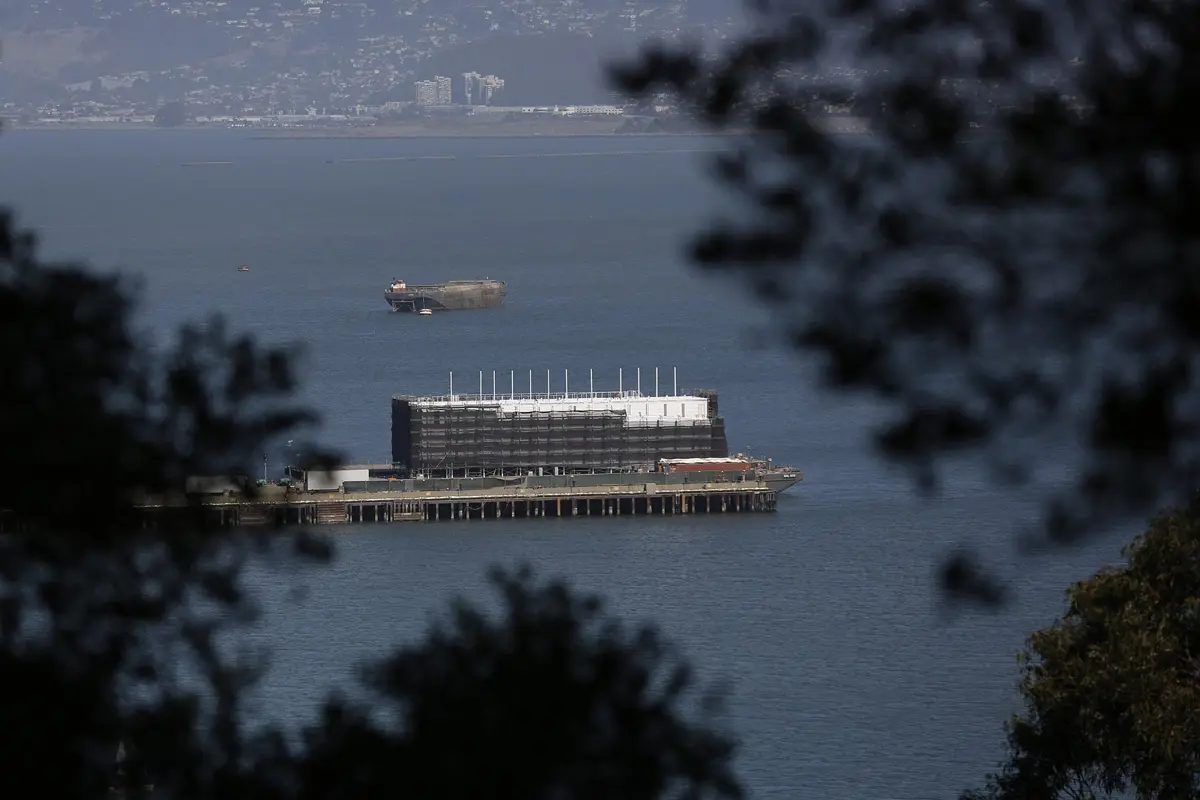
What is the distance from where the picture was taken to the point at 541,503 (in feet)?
109

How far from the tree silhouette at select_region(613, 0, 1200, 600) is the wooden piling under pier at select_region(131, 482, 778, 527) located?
91.0 ft

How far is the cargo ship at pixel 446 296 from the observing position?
55.0 metres

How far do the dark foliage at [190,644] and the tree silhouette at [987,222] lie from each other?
3.10 feet

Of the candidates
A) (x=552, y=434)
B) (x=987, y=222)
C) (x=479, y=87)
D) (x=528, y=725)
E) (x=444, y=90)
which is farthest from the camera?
(x=444, y=90)

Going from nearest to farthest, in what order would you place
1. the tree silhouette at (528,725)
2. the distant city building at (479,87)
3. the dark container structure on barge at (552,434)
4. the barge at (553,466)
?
the tree silhouette at (528,725)
the barge at (553,466)
the dark container structure on barge at (552,434)
the distant city building at (479,87)

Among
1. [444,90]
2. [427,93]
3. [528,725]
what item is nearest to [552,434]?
[528,725]

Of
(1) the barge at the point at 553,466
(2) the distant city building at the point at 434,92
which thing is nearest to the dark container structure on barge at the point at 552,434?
(1) the barge at the point at 553,466

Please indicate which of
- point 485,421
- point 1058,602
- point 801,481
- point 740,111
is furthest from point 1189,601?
point 485,421

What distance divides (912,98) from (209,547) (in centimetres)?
202

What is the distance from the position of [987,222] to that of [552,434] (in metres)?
30.7

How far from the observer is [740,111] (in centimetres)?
418

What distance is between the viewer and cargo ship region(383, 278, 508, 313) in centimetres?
5500

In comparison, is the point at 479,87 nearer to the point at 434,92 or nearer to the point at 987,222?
the point at 434,92

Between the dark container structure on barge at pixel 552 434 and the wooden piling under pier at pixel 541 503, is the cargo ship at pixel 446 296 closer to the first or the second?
the dark container structure on barge at pixel 552 434
